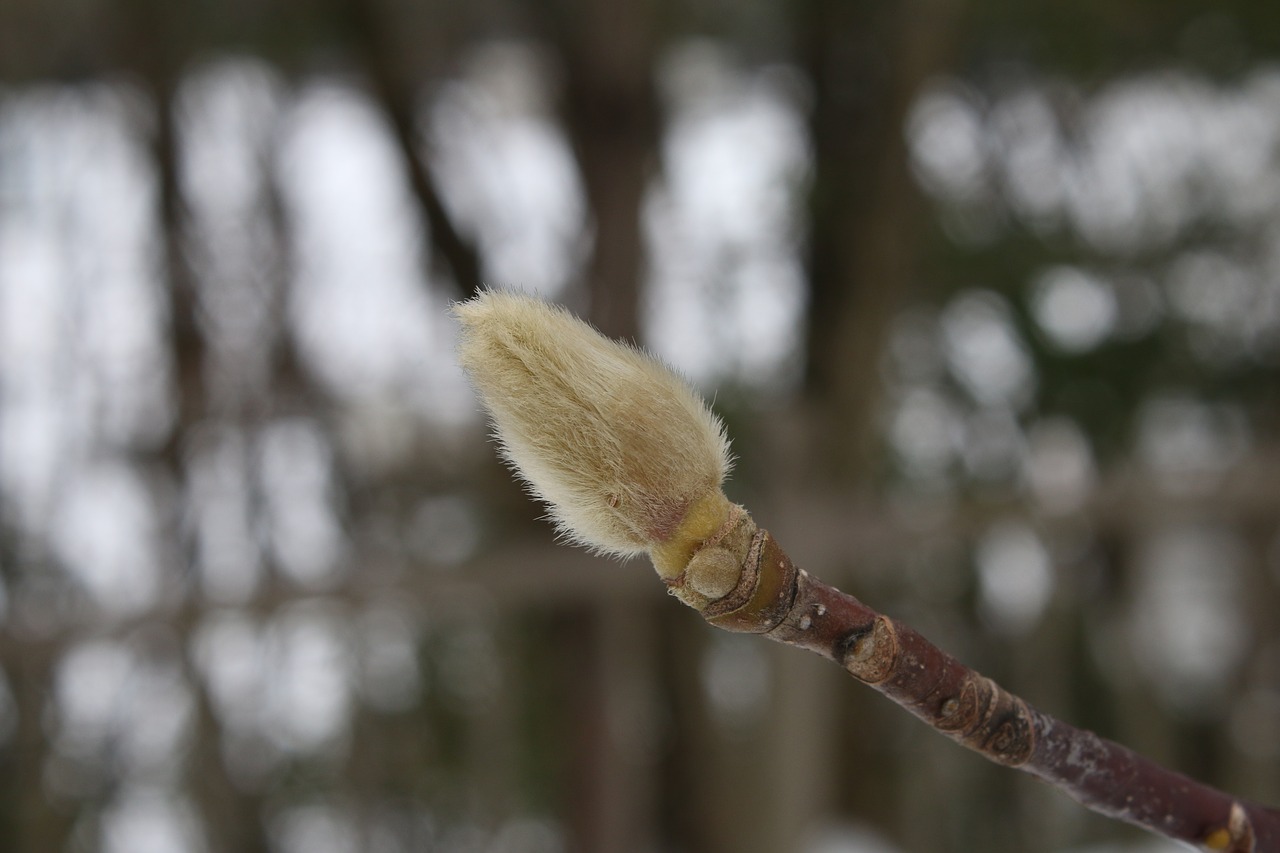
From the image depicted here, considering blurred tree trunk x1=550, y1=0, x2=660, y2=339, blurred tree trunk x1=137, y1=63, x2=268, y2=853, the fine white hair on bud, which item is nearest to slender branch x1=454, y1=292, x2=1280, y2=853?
the fine white hair on bud

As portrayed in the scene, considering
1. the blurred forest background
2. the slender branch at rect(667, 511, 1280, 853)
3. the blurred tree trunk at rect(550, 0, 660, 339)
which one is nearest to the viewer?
the slender branch at rect(667, 511, 1280, 853)

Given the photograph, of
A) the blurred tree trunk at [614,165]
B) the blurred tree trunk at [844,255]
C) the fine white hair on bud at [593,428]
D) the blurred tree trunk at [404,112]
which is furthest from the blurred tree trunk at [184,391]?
the fine white hair on bud at [593,428]

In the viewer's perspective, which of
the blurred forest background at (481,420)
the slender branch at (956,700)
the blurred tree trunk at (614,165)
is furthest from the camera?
the blurred forest background at (481,420)

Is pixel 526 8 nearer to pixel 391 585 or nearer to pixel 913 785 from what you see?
pixel 391 585

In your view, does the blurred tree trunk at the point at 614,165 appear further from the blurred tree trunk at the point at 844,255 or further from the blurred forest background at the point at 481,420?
the blurred tree trunk at the point at 844,255

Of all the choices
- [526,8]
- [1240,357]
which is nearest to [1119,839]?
[1240,357]

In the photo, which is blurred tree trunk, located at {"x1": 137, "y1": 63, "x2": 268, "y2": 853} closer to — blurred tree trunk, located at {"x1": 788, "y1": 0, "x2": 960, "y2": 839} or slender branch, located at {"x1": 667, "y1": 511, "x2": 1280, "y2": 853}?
blurred tree trunk, located at {"x1": 788, "y1": 0, "x2": 960, "y2": 839}
